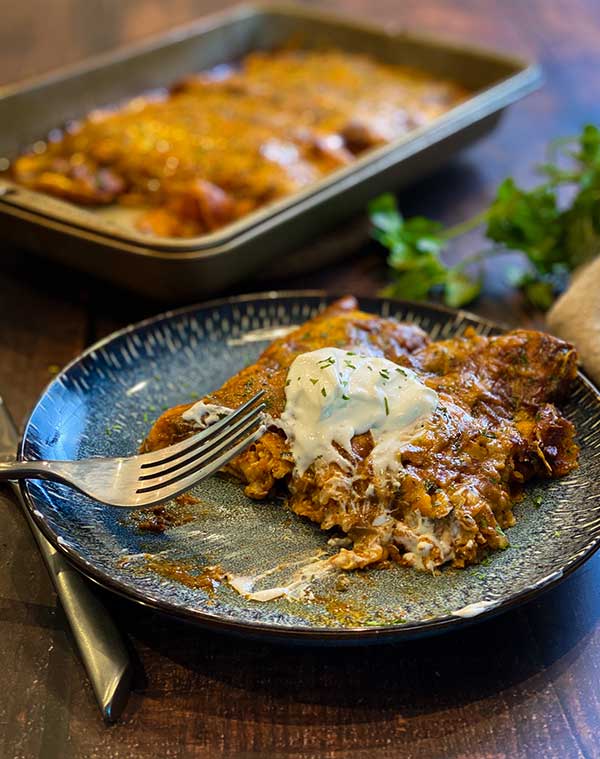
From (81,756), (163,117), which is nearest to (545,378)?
(81,756)

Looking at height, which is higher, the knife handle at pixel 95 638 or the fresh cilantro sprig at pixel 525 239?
the fresh cilantro sprig at pixel 525 239

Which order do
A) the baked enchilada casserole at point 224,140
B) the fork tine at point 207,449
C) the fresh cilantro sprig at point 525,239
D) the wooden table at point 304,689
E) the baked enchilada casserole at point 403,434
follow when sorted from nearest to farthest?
the wooden table at point 304,689
the baked enchilada casserole at point 403,434
the fork tine at point 207,449
the fresh cilantro sprig at point 525,239
the baked enchilada casserole at point 224,140

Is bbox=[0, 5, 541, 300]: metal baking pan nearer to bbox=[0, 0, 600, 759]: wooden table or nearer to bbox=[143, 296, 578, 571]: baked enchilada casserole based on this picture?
bbox=[143, 296, 578, 571]: baked enchilada casserole

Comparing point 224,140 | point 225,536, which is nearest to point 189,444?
point 225,536

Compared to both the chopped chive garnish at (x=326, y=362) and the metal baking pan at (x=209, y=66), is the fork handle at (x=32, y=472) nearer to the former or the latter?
the chopped chive garnish at (x=326, y=362)

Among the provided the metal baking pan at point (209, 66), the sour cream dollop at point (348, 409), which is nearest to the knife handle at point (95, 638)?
the sour cream dollop at point (348, 409)

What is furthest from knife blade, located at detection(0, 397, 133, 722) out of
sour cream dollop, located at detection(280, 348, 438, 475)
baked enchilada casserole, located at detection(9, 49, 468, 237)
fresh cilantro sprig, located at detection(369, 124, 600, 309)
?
baked enchilada casserole, located at detection(9, 49, 468, 237)
